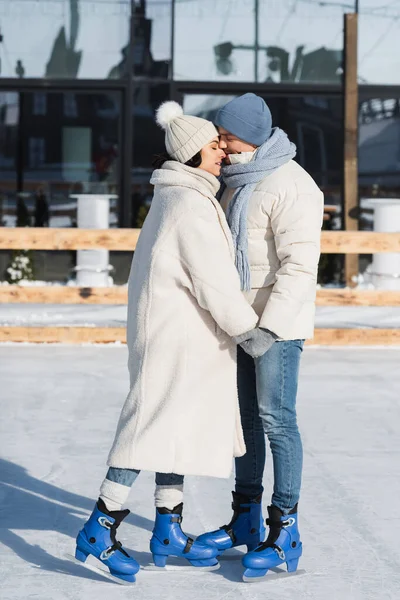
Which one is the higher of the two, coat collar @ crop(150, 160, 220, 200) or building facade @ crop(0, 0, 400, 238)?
building facade @ crop(0, 0, 400, 238)

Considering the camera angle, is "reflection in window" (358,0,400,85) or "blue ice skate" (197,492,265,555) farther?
"reflection in window" (358,0,400,85)

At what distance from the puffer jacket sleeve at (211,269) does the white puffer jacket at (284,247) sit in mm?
117

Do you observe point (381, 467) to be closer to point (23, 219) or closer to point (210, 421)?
point (210, 421)

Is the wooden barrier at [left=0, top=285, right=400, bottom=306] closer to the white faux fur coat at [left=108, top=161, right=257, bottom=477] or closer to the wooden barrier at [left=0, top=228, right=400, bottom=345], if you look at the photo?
the wooden barrier at [left=0, top=228, right=400, bottom=345]

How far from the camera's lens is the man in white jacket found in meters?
4.27

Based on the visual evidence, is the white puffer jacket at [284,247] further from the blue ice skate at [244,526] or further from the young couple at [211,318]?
the blue ice skate at [244,526]

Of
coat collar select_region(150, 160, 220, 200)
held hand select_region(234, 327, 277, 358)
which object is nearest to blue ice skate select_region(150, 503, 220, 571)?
held hand select_region(234, 327, 277, 358)

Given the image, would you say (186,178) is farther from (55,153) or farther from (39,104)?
(39,104)

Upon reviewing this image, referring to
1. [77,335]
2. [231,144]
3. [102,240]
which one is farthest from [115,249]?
[231,144]

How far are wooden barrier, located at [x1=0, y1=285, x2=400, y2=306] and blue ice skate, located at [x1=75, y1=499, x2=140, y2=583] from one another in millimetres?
5571

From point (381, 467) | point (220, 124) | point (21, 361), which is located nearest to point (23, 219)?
point (21, 361)

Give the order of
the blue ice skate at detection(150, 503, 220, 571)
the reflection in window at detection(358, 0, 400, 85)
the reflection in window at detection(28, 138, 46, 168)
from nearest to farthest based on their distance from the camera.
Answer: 1. the blue ice skate at detection(150, 503, 220, 571)
2. the reflection in window at detection(28, 138, 46, 168)
3. the reflection in window at detection(358, 0, 400, 85)

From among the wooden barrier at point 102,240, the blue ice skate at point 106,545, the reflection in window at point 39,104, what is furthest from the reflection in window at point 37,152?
the blue ice skate at point 106,545

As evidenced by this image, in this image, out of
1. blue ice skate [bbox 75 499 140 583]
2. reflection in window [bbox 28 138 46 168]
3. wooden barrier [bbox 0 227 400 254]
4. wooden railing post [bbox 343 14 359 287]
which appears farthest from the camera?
reflection in window [bbox 28 138 46 168]
